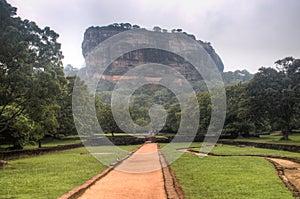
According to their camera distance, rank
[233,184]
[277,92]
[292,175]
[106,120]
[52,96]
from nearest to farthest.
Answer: [233,184]
[292,175]
[52,96]
[277,92]
[106,120]

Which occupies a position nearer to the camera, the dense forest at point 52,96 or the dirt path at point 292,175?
the dirt path at point 292,175

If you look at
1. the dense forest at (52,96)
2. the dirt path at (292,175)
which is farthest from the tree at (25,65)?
the dirt path at (292,175)

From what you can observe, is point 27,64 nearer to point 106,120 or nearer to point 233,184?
point 233,184

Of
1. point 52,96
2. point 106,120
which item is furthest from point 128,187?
point 106,120

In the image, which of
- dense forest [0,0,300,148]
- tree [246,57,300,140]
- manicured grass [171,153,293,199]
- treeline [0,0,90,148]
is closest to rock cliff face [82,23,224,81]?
dense forest [0,0,300,148]

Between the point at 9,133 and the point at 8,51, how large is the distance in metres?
10.9

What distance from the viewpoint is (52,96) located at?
18250 millimetres

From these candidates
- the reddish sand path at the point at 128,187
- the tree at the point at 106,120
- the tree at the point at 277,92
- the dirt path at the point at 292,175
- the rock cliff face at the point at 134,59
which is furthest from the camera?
the rock cliff face at the point at 134,59

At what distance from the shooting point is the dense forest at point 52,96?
16562mm

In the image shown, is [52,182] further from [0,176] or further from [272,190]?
[272,190]

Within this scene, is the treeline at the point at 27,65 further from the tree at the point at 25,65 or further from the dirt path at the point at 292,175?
the dirt path at the point at 292,175

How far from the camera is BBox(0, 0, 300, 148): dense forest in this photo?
16.6 m

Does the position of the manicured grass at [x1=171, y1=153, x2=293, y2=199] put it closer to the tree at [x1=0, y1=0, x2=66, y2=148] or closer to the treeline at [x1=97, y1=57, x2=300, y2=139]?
the tree at [x1=0, y1=0, x2=66, y2=148]

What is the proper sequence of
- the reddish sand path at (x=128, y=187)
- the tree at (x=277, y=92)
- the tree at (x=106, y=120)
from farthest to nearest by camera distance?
the tree at (x=106, y=120), the tree at (x=277, y=92), the reddish sand path at (x=128, y=187)
